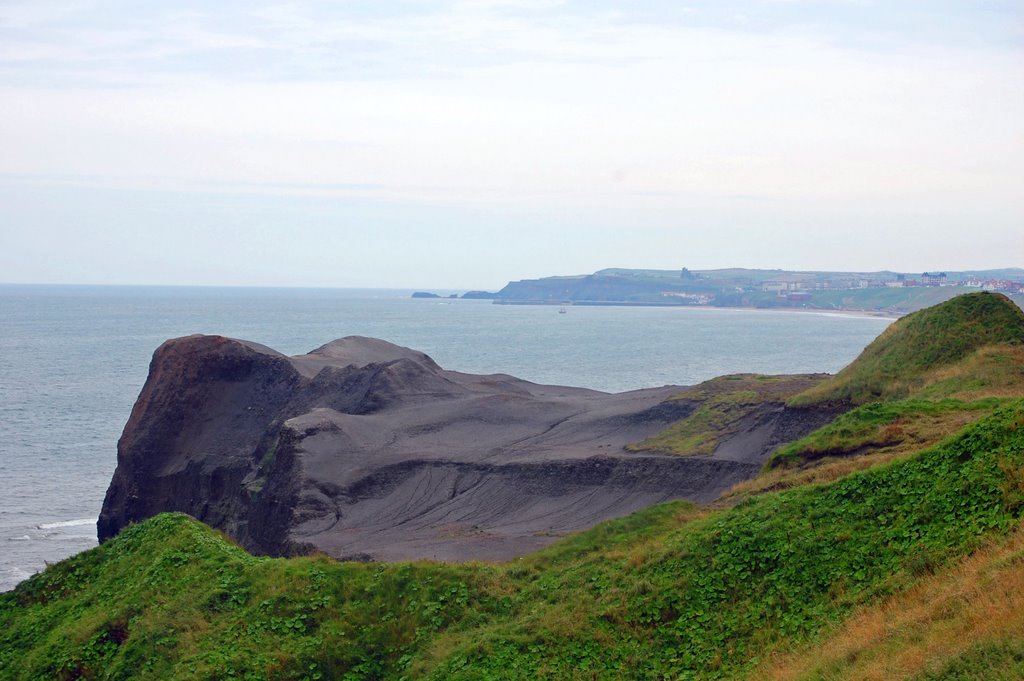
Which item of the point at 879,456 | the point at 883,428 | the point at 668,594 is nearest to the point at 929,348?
the point at 883,428

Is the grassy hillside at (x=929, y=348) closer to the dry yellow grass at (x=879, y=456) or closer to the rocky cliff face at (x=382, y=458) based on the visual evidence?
the rocky cliff face at (x=382, y=458)

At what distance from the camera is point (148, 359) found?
4439 inches

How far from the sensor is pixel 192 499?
42719 millimetres

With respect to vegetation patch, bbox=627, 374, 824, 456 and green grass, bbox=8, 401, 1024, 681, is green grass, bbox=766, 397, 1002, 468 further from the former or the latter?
vegetation patch, bbox=627, 374, 824, 456

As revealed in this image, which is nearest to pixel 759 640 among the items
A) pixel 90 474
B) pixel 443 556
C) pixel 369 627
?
pixel 369 627

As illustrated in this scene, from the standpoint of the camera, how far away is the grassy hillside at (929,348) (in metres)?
29.2

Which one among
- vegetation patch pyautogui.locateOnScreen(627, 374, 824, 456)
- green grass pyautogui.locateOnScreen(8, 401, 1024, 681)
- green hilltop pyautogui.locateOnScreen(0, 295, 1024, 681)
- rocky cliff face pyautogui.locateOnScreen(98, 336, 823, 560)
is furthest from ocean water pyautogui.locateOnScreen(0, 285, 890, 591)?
vegetation patch pyautogui.locateOnScreen(627, 374, 824, 456)

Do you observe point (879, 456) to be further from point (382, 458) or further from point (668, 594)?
point (382, 458)

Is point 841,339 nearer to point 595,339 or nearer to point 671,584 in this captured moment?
point 595,339

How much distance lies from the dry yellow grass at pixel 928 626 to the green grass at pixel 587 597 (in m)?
0.51

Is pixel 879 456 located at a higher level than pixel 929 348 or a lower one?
lower

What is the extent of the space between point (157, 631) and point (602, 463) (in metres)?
15.7

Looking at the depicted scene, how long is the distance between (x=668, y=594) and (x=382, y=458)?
789 inches

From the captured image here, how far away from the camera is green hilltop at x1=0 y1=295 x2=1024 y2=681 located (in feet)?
46.8
